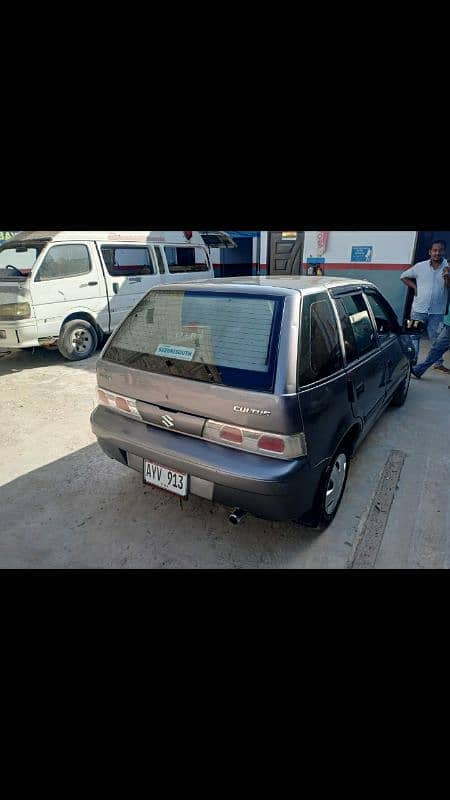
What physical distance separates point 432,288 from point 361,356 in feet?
10.6

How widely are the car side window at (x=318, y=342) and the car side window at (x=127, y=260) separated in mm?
4735

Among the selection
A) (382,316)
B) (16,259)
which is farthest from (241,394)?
(16,259)

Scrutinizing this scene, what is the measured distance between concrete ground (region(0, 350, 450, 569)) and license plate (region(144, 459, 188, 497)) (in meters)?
0.42

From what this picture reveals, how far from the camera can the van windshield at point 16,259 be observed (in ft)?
18.8

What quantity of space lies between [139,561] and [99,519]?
0.52 meters

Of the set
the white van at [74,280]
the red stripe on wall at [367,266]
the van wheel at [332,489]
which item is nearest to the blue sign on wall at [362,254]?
the red stripe on wall at [367,266]

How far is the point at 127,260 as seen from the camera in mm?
6969

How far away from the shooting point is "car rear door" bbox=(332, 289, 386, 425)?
8.74ft

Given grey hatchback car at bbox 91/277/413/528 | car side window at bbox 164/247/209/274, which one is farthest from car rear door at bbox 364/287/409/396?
car side window at bbox 164/247/209/274

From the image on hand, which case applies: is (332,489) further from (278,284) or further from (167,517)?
(278,284)

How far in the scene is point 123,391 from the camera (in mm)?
2455

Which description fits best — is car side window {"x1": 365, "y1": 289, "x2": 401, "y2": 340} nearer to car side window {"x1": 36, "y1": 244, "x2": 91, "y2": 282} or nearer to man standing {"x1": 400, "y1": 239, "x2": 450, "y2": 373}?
man standing {"x1": 400, "y1": 239, "x2": 450, "y2": 373}
